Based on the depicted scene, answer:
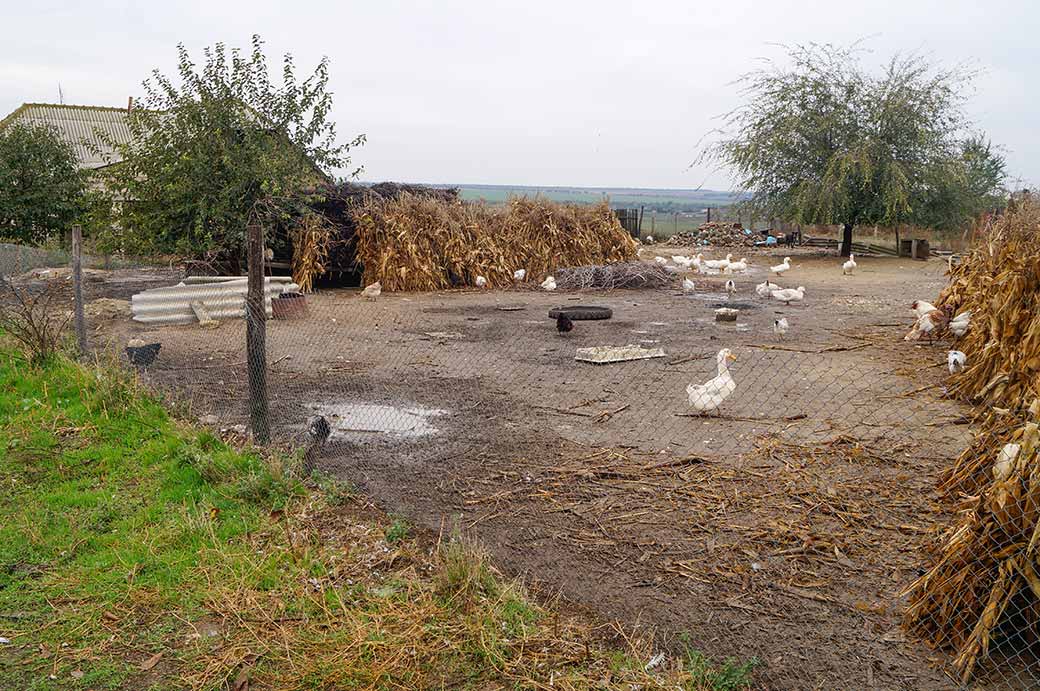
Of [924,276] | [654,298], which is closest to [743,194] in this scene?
[924,276]

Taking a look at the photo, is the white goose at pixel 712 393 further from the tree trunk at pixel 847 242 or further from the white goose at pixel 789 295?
the tree trunk at pixel 847 242

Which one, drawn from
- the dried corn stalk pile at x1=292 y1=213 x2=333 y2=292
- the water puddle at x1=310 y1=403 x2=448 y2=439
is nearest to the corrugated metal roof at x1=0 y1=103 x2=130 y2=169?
the dried corn stalk pile at x1=292 y1=213 x2=333 y2=292

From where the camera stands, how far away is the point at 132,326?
12547mm

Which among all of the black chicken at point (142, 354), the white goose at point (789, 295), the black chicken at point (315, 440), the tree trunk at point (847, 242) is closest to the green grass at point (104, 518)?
the black chicken at point (315, 440)

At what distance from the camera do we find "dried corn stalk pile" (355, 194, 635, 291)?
18812 millimetres

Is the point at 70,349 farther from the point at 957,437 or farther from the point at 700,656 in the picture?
the point at 957,437

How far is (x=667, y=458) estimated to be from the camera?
6086mm

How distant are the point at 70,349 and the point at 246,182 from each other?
22.0ft

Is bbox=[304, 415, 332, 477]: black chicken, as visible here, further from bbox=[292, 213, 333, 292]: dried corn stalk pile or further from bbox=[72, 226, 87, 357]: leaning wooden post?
bbox=[292, 213, 333, 292]: dried corn stalk pile

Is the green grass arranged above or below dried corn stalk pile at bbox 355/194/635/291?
below

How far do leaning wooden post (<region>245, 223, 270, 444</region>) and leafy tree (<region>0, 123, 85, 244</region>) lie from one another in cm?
1767

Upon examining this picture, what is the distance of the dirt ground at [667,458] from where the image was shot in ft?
12.7

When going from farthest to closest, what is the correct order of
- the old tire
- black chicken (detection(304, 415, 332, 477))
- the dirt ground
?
the old tire < black chicken (detection(304, 415, 332, 477)) < the dirt ground

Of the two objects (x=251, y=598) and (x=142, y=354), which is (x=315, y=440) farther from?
(x=142, y=354)
